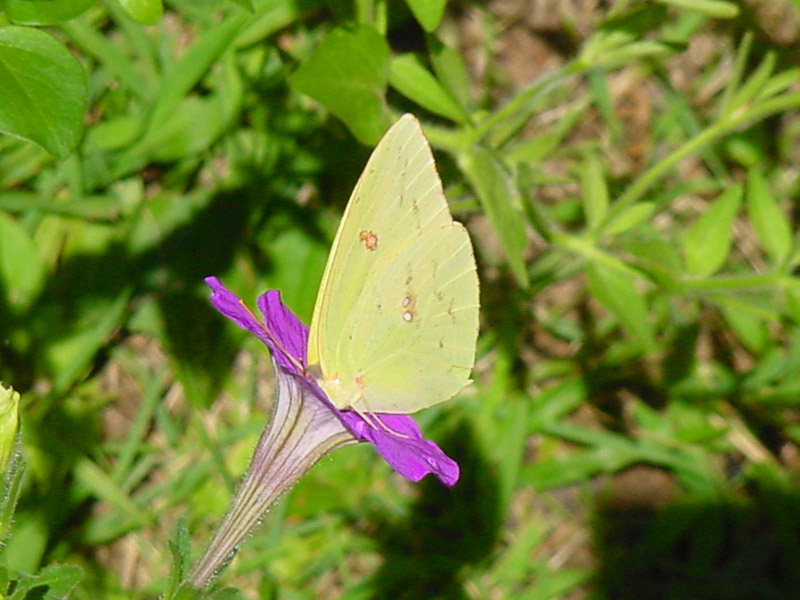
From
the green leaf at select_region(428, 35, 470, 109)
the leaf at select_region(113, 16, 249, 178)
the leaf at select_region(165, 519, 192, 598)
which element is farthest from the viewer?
the leaf at select_region(113, 16, 249, 178)

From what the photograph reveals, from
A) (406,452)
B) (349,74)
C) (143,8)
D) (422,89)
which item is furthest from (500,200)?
(143,8)

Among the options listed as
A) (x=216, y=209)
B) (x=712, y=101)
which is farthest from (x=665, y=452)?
(x=216, y=209)

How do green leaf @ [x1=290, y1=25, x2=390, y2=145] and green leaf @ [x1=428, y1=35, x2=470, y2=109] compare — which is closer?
green leaf @ [x1=290, y1=25, x2=390, y2=145]

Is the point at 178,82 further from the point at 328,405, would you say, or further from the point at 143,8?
the point at 328,405

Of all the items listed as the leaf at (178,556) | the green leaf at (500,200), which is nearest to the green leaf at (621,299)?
the green leaf at (500,200)

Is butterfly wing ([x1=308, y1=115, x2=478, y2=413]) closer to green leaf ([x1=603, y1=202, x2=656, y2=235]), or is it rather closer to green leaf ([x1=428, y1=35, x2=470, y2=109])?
green leaf ([x1=428, y1=35, x2=470, y2=109])

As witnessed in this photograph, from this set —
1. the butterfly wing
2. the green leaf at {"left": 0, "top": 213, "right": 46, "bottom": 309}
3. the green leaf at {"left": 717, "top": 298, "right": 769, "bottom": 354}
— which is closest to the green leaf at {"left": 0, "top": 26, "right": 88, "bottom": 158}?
the butterfly wing
